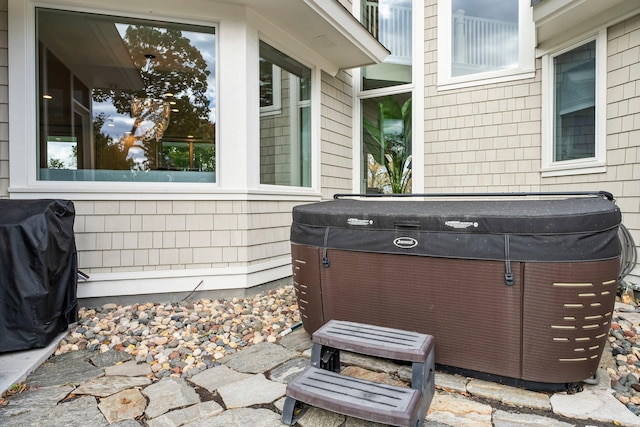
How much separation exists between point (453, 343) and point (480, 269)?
0.43m

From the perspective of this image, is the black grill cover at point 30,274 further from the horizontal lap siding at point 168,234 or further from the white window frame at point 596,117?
the white window frame at point 596,117

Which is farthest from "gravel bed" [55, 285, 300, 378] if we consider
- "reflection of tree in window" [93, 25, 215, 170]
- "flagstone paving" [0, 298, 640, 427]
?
"reflection of tree in window" [93, 25, 215, 170]

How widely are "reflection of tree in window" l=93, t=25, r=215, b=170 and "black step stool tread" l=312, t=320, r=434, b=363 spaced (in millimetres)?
2438

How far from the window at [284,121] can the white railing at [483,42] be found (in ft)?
7.55

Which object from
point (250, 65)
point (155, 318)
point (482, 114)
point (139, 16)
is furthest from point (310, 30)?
point (155, 318)

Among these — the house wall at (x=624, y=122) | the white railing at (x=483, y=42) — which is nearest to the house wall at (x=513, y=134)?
the house wall at (x=624, y=122)

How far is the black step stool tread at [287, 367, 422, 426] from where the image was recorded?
1489 millimetres

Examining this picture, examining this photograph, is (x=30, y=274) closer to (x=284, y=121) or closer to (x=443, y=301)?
(x=443, y=301)

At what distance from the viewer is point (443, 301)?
1.93m

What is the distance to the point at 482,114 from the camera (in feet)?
17.0

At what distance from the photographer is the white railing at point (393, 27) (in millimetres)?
5707

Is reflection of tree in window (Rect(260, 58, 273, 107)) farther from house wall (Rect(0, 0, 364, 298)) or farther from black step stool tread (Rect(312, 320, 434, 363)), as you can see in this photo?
black step stool tread (Rect(312, 320, 434, 363))

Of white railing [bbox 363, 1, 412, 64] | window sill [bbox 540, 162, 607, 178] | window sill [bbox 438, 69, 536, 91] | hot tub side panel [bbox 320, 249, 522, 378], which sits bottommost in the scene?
hot tub side panel [bbox 320, 249, 522, 378]

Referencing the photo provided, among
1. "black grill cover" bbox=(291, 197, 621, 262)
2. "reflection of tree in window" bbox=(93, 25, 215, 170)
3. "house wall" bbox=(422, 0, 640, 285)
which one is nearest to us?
"black grill cover" bbox=(291, 197, 621, 262)
